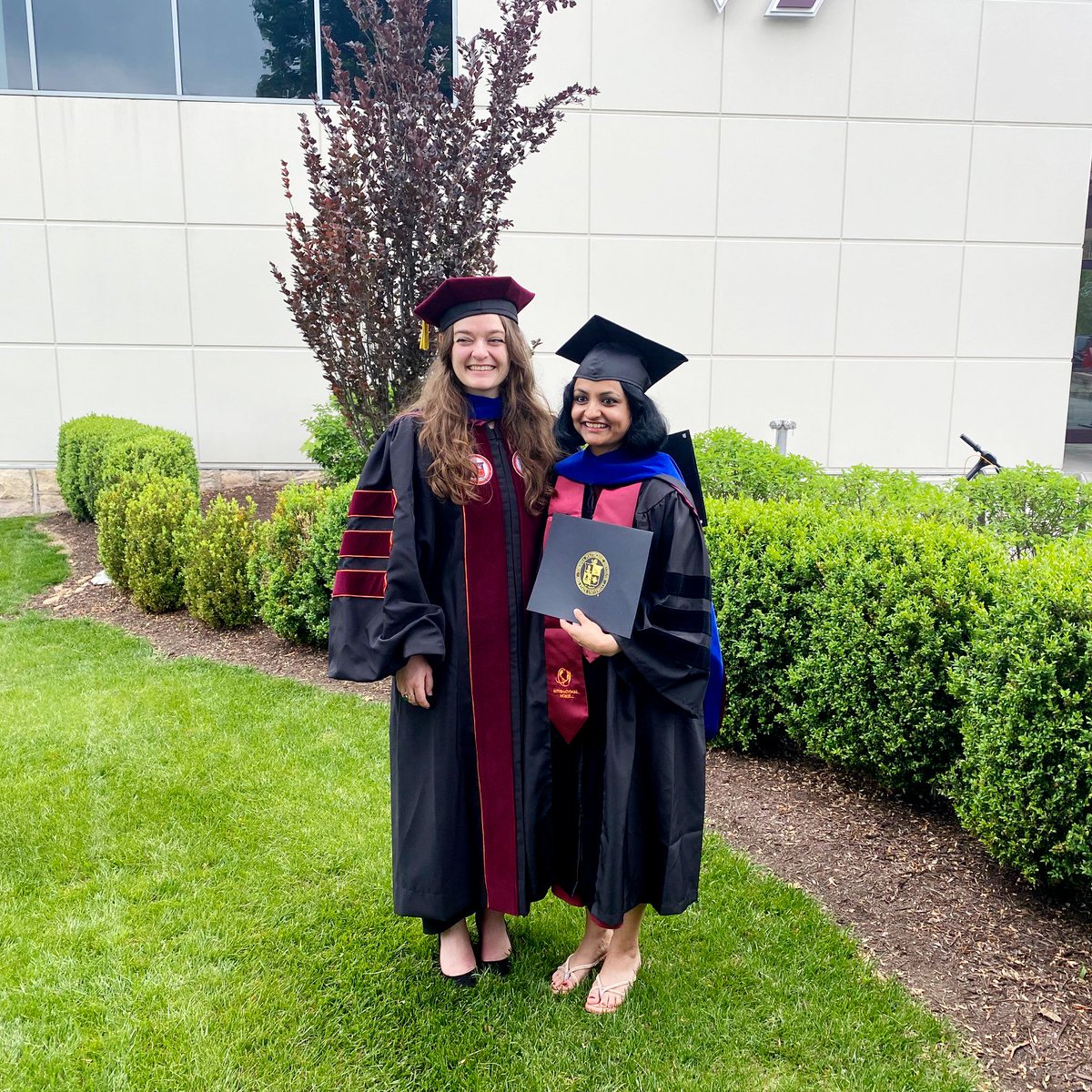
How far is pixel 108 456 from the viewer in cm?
738

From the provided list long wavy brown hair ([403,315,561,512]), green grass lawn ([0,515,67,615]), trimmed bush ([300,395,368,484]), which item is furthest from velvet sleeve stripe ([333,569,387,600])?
green grass lawn ([0,515,67,615])

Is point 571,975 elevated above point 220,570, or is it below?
below

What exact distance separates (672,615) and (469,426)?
74cm

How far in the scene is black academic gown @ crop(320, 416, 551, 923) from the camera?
238 centimetres

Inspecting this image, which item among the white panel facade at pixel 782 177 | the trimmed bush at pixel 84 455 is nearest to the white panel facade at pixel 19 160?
the trimmed bush at pixel 84 455

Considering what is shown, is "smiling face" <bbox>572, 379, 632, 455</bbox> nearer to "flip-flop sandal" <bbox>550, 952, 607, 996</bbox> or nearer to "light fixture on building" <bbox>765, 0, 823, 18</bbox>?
"flip-flop sandal" <bbox>550, 952, 607, 996</bbox>

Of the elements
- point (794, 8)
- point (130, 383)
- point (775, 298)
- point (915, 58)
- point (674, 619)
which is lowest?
point (674, 619)

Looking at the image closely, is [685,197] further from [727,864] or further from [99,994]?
[99,994]

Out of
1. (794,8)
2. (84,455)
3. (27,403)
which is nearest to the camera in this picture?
(84,455)

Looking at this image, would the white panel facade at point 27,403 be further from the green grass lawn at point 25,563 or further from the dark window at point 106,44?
the dark window at point 106,44

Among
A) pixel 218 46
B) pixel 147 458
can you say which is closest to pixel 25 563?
pixel 147 458

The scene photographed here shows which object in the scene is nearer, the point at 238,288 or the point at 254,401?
the point at 238,288

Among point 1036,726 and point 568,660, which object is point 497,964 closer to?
point 568,660

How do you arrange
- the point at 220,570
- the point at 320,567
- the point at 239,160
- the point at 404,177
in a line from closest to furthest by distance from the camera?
1. the point at 320,567
2. the point at 404,177
3. the point at 220,570
4. the point at 239,160
